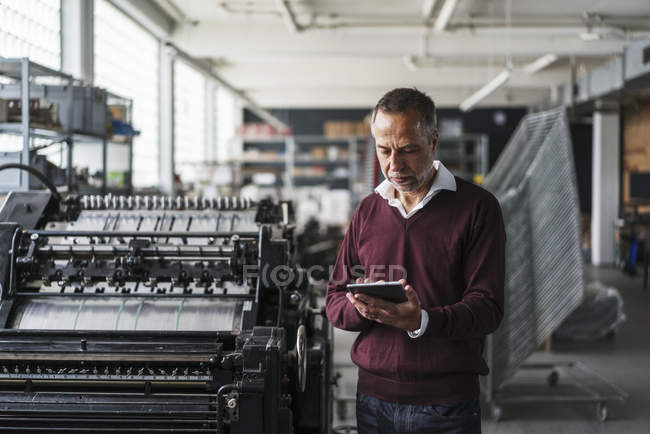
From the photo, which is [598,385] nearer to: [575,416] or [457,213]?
[575,416]

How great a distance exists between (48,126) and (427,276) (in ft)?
11.5

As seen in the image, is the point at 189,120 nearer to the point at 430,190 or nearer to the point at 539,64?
the point at 539,64

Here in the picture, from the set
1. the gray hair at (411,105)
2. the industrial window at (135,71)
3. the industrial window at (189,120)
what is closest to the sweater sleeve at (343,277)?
the gray hair at (411,105)

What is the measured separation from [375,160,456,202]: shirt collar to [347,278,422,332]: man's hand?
317mm

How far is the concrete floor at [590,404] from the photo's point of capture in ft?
12.9

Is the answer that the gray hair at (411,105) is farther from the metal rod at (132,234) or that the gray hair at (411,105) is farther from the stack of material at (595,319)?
the stack of material at (595,319)

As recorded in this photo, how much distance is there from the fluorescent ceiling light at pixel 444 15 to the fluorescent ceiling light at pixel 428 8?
0.46 ft

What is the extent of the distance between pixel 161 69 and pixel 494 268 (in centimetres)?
868

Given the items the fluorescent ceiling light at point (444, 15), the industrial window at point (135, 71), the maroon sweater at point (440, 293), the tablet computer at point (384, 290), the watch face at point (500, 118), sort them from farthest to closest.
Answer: the watch face at point (500, 118)
the fluorescent ceiling light at point (444, 15)
the industrial window at point (135, 71)
the maroon sweater at point (440, 293)
the tablet computer at point (384, 290)

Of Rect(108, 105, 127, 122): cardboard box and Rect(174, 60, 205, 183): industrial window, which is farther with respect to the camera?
Rect(174, 60, 205, 183): industrial window

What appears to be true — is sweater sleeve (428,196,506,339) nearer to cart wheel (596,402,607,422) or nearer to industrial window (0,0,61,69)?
cart wheel (596,402,607,422)

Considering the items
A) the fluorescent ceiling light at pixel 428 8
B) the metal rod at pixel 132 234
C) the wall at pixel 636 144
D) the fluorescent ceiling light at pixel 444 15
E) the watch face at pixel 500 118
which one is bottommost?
the metal rod at pixel 132 234

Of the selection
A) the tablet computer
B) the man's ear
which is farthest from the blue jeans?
the man's ear

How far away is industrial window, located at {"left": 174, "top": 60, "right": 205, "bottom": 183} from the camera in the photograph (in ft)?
35.2
